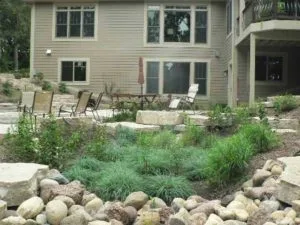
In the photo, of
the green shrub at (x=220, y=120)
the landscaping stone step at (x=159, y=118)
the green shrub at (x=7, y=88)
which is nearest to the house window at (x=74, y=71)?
the green shrub at (x=7, y=88)

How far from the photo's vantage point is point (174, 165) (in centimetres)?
636

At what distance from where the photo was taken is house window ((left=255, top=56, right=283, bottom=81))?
73.1 feet

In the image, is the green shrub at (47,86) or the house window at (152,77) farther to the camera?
the house window at (152,77)

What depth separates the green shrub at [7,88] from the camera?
22.1 metres

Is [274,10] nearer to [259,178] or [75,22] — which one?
[75,22]

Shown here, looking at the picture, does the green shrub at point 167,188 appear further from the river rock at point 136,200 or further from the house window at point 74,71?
the house window at point 74,71

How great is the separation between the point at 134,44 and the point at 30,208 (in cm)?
1960

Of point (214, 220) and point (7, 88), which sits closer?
point (214, 220)

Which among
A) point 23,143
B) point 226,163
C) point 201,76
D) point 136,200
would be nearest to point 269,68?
point 201,76

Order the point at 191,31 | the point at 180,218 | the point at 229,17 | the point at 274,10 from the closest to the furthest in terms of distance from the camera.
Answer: the point at 180,218, the point at 274,10, the point at 229,17, the point at 191,31

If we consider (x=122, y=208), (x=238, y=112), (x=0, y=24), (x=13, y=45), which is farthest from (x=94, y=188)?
(x=13, y=45)

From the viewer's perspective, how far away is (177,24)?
24.3 metres

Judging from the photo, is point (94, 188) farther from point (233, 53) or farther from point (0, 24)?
point (0, 24)

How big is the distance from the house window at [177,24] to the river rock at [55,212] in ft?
64.0
